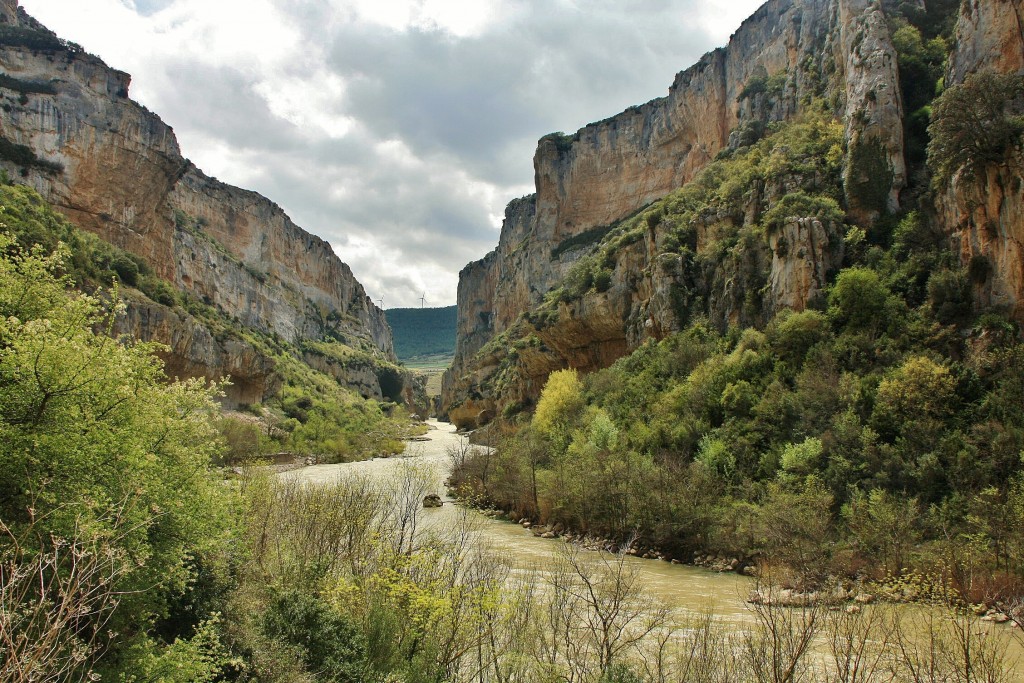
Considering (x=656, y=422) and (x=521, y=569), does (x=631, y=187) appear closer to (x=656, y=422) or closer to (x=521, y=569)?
(x=656, y=422)

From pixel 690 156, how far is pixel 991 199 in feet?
176

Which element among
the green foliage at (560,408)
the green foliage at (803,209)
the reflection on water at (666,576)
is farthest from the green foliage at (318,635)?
the green foliage at (803,209)

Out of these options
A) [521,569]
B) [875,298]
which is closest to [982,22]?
[875,298]

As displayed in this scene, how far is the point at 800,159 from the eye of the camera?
130ft

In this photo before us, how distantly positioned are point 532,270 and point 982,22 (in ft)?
237

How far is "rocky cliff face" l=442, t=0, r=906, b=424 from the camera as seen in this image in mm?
33375

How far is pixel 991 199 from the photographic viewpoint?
2369cm

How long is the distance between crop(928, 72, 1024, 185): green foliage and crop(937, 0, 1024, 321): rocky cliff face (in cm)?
65

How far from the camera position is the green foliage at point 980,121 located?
2350 centimetres

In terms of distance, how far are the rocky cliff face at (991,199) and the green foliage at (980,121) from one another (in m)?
0.65

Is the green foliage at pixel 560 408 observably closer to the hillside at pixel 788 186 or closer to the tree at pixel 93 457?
the hillside at pixel 788 186

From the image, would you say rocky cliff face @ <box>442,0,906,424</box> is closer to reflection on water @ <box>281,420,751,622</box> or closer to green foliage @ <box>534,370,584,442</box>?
green foliage @ <box>534,370,584,442</box>

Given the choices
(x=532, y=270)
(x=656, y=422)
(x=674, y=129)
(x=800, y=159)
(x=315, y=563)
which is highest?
(x=674, y=129)

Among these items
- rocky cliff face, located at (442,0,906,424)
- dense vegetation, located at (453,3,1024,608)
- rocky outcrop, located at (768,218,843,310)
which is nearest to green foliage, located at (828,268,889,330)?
dense vegetation, located at (453,3,1024,608)
